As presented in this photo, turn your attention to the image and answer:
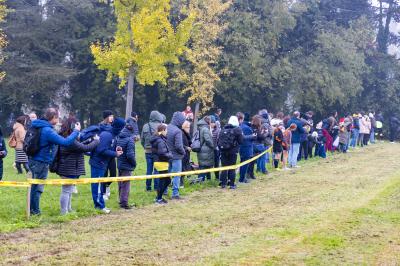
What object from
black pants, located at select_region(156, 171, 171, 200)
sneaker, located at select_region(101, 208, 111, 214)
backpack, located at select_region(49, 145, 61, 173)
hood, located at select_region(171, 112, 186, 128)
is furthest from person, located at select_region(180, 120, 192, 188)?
backpack, located at select_region(49, 145, 61, 173)

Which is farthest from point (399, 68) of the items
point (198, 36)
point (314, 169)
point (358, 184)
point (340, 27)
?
point (358, 184)

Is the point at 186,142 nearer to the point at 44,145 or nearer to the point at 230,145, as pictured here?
the point at 230,145

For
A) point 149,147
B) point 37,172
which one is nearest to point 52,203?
point 37,172

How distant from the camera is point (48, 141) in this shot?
30.2 ft

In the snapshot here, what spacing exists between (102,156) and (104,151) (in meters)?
0.23

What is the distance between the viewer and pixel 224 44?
Answer: 32.5m

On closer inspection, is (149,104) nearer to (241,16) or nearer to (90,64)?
(90,64)

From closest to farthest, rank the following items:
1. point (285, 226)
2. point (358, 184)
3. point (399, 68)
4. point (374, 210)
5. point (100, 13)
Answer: point (285, 226), point (374, 210), point (358, 184), point (100, 13), point (399, 68)

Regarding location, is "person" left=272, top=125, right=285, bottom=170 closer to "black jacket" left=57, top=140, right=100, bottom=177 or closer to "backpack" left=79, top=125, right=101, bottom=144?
"backpack" left=79, top=125, right=101, bottom=144

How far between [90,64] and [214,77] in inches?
412

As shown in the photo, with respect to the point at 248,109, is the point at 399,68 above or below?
above

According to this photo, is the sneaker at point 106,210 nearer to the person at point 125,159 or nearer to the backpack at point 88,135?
the person at point 125,159

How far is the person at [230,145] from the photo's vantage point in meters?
13.7

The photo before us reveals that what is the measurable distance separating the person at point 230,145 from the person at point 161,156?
243 cm
